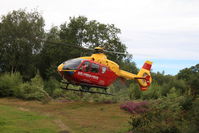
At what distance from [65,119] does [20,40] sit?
2088 centimetres

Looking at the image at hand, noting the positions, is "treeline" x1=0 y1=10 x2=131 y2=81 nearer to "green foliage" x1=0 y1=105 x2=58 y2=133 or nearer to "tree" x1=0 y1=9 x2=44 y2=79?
"tree" x1=0 y1=9 x2=44 y2=79

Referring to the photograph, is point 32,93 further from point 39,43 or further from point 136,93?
point 39,43

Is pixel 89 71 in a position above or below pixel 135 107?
above

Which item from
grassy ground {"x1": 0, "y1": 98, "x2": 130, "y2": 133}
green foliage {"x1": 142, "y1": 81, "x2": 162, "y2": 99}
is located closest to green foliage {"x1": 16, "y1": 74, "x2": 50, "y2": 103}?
grassy ground {"x1": 0, "y1": 98, "x2": 130, "y2": 133}

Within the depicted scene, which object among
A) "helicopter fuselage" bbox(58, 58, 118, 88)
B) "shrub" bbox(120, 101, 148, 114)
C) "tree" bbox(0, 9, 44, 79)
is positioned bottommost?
"shrub" bbox(120, 101, 148, 114)

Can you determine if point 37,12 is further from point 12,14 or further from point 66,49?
point 66,49

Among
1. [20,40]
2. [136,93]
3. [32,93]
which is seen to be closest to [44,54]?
[20,40]

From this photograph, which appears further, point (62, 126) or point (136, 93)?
point (136, 93)

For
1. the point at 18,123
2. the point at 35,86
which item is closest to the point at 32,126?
the point at 18,123

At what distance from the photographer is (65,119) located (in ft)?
51.5

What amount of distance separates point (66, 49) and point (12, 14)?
810 cm

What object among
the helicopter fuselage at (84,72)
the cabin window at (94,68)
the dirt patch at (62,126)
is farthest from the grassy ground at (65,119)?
the cabin window at (94,68)

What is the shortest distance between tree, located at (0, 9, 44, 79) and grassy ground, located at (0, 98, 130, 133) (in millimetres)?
14632

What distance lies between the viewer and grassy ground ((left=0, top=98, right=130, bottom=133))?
1321 cm
